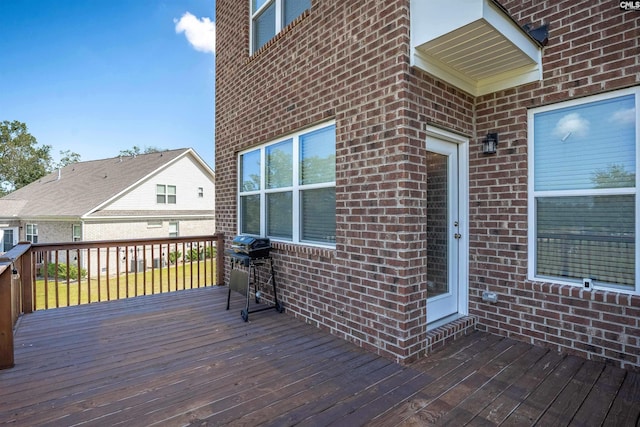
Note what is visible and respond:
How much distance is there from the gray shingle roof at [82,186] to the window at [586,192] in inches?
652

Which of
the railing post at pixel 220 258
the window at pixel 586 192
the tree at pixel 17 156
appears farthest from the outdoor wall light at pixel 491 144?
the tree at pixel 17 156

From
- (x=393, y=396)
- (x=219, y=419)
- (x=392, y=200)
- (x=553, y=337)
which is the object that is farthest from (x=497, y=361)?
(x=219, y=419)

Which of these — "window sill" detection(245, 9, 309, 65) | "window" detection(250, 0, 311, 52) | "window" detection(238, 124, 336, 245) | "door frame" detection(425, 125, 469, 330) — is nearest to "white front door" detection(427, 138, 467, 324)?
"door frame" detection(425, 125, 469, 330)

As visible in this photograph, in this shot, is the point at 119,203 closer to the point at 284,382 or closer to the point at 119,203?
the point at 119,203

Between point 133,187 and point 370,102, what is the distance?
51.2 ft

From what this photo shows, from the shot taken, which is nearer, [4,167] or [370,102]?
[370,102]

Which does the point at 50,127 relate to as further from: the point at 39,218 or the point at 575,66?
the point at 575,66

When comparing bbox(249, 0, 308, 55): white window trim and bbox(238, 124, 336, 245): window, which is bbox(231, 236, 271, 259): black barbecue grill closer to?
bbox(238, 124, 336, 245): window

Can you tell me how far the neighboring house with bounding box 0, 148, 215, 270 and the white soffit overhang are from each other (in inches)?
620

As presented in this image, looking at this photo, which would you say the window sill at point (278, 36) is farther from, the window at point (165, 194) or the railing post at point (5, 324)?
the window at point (165, 194)

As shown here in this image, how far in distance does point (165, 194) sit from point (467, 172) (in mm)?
16480

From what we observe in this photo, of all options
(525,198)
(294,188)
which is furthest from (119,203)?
(525,198)

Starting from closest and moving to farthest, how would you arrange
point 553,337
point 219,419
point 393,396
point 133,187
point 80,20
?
point 219,419
point 393,396
point 553,337
point 80,20
point 133,187

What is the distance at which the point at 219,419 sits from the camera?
1.99 m
